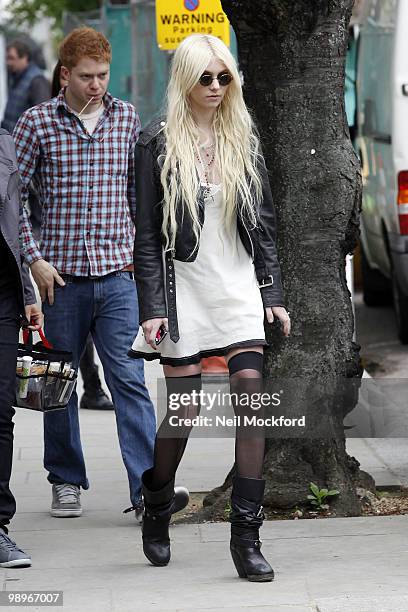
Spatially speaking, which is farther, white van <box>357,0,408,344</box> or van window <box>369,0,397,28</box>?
van window <box>369,0,397,28</box>

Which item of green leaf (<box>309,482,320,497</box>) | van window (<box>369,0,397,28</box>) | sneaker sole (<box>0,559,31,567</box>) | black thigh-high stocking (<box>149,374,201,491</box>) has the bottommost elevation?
green leaf (<box>309,482,320,497</box>)

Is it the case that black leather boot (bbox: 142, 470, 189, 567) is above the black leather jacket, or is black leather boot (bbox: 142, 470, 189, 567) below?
below

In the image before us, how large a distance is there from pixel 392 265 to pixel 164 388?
519 cm

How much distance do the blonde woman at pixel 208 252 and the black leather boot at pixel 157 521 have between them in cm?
10

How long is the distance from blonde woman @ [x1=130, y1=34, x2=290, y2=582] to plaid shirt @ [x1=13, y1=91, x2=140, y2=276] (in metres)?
0.89

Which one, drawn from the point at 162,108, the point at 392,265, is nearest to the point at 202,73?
the point at 162,108

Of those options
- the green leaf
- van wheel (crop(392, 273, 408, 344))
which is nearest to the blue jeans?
the green leaf

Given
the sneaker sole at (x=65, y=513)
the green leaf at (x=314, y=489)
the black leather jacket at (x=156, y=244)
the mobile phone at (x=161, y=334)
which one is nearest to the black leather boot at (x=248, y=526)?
the mobile phone at (x=161, y=334)

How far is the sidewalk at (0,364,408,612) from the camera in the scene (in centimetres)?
474

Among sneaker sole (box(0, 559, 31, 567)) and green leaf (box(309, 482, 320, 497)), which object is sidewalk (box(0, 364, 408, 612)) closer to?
sneaker sole (box(0, 559, 31, 567))

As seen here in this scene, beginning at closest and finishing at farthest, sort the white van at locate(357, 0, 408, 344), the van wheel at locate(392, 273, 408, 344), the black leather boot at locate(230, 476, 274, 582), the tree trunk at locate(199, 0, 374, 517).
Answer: the black leather boot at locate(230, 476, 274, 582), the tree trunk at locate(199, 0, 374, 517), the white van at locate(357, 0, 408, 344), the van wheel at locate(392, 273, 408, 344)

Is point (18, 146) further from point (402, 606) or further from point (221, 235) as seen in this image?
point (402, 606)

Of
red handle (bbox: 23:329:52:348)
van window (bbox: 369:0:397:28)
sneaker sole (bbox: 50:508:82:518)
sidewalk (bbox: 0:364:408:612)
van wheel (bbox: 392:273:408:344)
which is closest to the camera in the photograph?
sidewalk (bbox: 0:364:408:612)

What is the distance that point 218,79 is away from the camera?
4969 millimetres
